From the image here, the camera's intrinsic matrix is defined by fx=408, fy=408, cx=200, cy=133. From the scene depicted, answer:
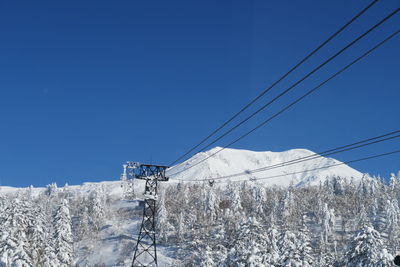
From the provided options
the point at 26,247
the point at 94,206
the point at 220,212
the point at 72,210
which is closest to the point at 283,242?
the point at 26,247

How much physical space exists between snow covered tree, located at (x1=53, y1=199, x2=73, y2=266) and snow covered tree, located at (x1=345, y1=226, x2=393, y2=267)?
36616mm

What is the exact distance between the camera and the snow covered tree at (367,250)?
3538 centimetres

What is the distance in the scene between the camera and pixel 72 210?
19875 cm

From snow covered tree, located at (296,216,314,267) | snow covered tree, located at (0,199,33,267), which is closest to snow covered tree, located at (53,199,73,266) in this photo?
snow covered tree, located at (0,199,33,267)

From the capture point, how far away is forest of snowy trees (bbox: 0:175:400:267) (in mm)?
39688

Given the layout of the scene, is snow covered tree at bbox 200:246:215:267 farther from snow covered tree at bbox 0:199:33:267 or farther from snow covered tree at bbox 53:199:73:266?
snow covered tree at bbox 0:199:33:267

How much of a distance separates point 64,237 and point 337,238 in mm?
115118

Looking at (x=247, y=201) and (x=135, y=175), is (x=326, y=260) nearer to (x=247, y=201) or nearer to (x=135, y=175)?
(x=135, y=175)

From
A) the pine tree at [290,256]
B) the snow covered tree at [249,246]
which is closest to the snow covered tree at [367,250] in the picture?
the pine tree at [290,256]

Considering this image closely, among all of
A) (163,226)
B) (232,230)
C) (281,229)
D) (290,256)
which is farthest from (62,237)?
(163,226)

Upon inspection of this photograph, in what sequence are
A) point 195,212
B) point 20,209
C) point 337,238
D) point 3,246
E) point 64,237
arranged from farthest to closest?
point 195,212
point 337,238
point 64,237
point 20,209
point 3,246

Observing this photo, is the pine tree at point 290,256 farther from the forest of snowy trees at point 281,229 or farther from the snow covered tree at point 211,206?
the snow covered tree at point 211,206

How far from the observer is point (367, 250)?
120 feet

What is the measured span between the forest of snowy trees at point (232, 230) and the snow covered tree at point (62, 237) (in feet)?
0.43
